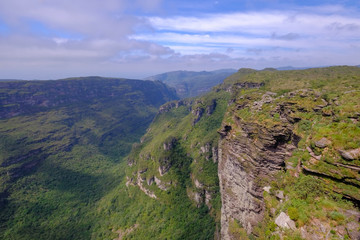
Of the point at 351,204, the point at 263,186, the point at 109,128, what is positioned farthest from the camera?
the point at 109,128

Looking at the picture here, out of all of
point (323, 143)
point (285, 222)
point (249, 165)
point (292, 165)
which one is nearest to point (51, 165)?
point (249, 165)

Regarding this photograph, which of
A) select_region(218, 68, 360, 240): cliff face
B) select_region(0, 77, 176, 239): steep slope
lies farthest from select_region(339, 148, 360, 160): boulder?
select_region(0, 77, 176, 239): steep slope

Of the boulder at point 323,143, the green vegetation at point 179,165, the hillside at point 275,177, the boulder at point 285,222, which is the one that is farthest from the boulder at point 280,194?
the boulder at point 323,143

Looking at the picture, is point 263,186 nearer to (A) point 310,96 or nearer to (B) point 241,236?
(B) point 241,236

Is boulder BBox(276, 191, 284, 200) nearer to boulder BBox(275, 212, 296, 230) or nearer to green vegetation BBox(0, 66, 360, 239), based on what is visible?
green vegetation BBox(0, 66, 360, 239)

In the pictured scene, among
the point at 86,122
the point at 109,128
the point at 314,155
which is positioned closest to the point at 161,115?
the point at 109,128

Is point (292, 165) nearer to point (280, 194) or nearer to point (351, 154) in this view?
point (280, 194)
